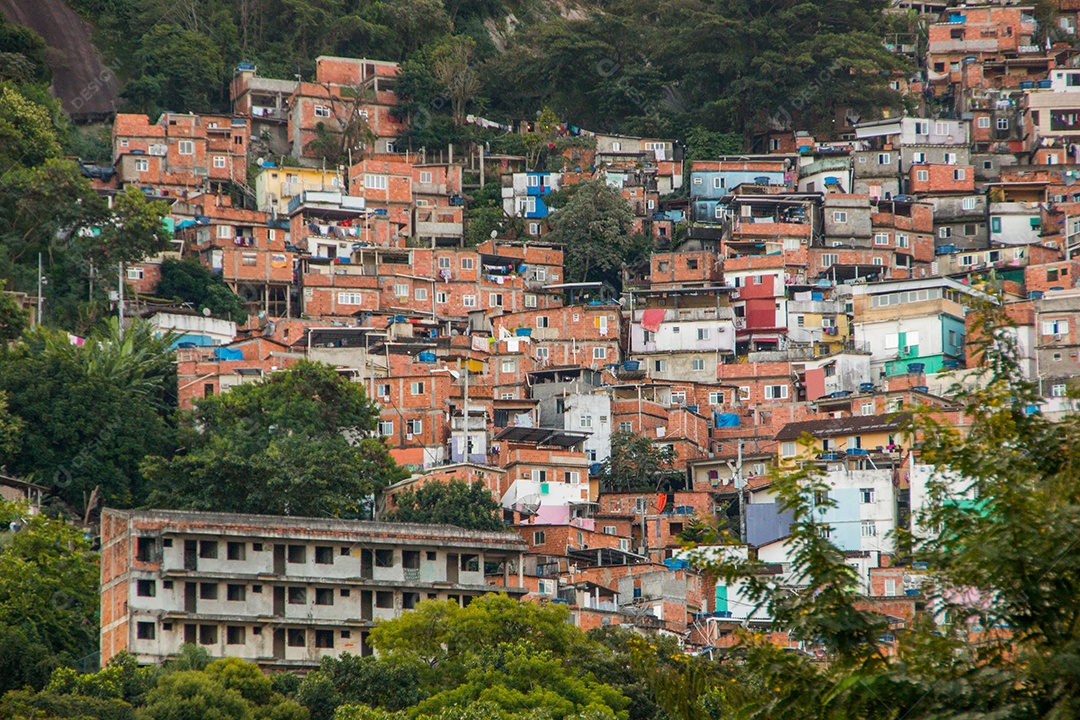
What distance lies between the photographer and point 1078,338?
62156 mm

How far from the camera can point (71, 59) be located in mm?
87562

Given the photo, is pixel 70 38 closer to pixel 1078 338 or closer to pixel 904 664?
pixel 1078 338

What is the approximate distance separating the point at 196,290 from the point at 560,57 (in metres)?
27.0

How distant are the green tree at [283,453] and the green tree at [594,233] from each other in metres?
20.0

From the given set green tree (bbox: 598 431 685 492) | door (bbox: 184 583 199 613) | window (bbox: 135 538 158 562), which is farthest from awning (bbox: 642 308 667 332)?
window (bbox: 135 538 158 562)

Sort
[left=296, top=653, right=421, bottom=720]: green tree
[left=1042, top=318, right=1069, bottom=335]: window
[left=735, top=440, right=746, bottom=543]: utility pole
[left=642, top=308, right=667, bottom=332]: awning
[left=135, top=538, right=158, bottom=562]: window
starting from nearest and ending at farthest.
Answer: [left=296, top=653, right=421, bottom=720]: green tree < [left=135, top=538, right=158, bottom=562]: window < [left=735, top=440, right=746, bottom=543]: utility pole < [left=1042, top=318, right=1069, bottom=335]: window < [left=642, top=308, right=667, bottom=332]: awning

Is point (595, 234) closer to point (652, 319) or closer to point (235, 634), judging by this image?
point (652, 319)

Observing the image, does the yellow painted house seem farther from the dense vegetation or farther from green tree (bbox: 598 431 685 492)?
green tree (bbox: 598 431 685 492)

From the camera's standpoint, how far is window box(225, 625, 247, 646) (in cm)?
4266

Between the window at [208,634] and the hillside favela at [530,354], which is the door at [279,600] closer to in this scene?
the hillside favela at [530,354]

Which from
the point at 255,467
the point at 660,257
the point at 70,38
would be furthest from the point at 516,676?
the point at 70,38

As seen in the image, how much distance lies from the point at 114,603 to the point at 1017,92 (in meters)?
57.0

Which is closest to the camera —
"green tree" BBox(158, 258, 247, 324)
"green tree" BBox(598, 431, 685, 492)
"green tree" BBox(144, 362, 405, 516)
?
"green tree" BBox(144, 362, 405, 516)

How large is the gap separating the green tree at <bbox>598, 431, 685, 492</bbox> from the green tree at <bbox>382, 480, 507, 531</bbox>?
23.0 ft
